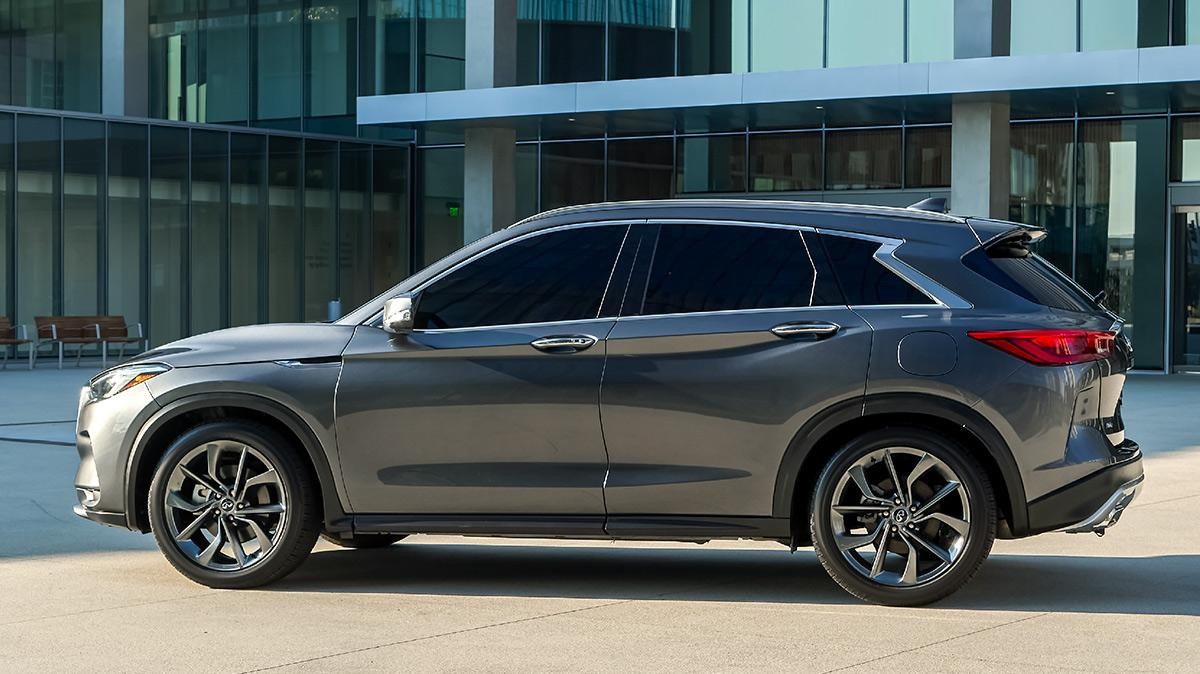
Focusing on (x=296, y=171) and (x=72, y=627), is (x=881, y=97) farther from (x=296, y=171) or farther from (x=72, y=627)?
(x=72, y=627)

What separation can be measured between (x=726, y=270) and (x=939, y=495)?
1.29 metres

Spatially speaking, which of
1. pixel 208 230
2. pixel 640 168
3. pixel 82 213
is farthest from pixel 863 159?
pixel 82 213

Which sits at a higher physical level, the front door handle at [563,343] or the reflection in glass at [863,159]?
the reflection in glass at [863,159]

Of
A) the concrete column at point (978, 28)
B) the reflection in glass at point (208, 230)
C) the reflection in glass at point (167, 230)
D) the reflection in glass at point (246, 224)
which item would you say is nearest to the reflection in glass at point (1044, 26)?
the concrete column at point (978, 28)

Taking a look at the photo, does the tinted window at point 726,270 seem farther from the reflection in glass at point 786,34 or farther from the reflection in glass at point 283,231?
the reflection in glass at point 283,231

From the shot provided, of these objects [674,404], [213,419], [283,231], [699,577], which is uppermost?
[283,231]

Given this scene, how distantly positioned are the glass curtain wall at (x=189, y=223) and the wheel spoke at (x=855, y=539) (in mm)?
24664

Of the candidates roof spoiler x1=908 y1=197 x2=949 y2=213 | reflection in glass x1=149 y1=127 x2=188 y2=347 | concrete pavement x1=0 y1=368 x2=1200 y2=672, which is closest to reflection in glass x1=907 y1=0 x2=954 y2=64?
reflection in glass x1=149 y1=127 x2=188 y2=347

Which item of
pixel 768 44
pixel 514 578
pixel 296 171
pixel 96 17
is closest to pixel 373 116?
pixel 296 171

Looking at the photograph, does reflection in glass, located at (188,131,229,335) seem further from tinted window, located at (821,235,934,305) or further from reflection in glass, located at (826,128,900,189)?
tinted window, located at (821,235,934,305)

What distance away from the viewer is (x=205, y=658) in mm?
5922

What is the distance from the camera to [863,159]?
3083 centimetres

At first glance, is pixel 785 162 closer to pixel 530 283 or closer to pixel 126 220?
pixel 126 220

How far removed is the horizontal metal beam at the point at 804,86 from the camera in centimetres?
2355
